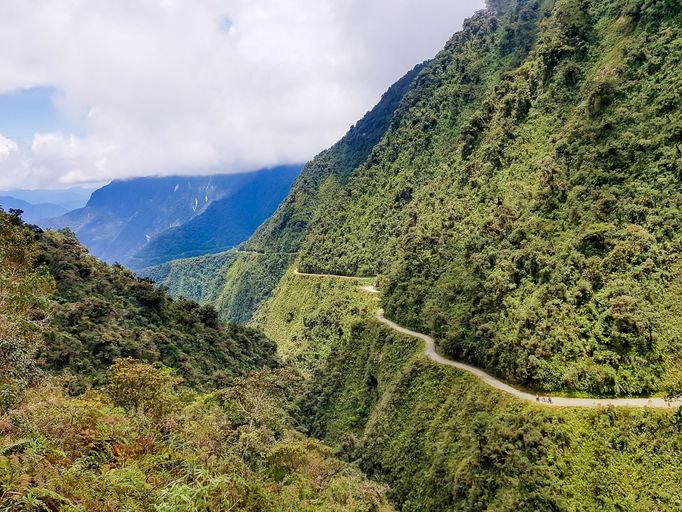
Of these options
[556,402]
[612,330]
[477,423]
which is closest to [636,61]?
[612,330]

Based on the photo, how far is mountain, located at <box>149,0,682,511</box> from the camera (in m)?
39.4

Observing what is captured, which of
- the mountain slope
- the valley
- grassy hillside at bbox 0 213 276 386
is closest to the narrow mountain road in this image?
the valley

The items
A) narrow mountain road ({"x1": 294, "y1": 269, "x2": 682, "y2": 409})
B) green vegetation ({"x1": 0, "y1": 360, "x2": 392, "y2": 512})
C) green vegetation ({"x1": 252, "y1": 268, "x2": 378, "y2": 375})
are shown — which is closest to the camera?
green vegetation ({"x1": 0, "y1": 360, "x2": 392, "y2": 512})

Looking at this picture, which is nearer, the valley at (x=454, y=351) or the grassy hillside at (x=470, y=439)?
the valley at (x=454, y=351)

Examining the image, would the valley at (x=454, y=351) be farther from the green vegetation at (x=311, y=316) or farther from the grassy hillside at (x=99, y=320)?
the green vegetation at (x=311, y=316)

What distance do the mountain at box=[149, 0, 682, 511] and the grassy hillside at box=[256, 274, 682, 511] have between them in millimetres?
159

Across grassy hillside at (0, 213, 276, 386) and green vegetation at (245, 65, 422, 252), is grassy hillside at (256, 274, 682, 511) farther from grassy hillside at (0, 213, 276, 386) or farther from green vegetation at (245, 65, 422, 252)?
green vegetation at (245, 65, 422, 252)

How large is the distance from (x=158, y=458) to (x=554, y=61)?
289ft

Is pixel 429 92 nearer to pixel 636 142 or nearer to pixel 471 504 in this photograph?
pixel 636 142

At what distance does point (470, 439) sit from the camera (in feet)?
152

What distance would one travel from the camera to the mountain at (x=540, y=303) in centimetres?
3938

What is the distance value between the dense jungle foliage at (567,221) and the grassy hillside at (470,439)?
4261mm

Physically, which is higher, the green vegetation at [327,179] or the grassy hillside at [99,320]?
the green vegetation at [327,179]

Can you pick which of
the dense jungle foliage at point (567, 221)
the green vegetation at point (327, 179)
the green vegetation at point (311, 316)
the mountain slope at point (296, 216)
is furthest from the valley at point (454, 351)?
the green vegetation at point (327, 179)
